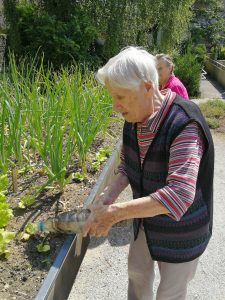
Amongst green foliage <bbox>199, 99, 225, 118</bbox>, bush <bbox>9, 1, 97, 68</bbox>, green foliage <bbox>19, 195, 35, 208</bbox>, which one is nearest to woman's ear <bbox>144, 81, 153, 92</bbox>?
green foliage <bbox>19, 195, 35, 208</bbox>

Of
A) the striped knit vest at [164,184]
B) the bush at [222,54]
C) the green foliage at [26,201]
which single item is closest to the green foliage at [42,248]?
the green foliage at [26,201]

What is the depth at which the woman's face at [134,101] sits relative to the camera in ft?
4.42

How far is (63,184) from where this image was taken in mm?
2602

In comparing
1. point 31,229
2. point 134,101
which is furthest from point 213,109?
point 134,101

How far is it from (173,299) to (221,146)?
4406mm

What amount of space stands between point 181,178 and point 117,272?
1.65 meters

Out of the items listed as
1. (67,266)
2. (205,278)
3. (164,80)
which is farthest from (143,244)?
(164,80)

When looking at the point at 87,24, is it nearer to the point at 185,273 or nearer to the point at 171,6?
the point at 171,6

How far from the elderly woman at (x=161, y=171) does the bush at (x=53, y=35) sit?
6.00 metres

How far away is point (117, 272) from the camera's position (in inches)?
106

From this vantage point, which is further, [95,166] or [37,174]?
[95,166]

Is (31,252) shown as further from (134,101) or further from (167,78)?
(167,78)

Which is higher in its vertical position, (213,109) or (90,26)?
(90,26)

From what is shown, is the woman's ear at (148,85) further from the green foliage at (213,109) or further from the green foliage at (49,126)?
the green foliage at (213,109)
